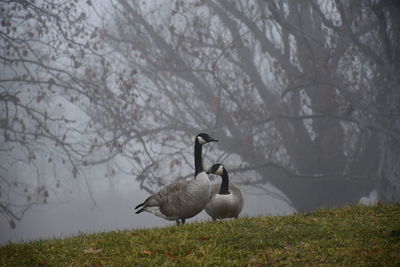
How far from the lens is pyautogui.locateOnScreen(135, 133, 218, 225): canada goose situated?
10156 mm

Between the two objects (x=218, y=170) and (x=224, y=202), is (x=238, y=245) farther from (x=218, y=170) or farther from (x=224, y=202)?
(x=218, y=170)

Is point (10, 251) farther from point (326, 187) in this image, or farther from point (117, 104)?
point (326, 187)

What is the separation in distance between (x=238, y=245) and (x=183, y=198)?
2349mm

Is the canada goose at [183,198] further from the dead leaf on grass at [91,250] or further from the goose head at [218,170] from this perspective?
the dead leaf on grass at [91,250]

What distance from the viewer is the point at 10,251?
8.70 meters

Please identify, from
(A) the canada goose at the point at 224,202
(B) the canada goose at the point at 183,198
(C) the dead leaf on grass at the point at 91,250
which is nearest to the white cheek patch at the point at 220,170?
(A) the canada goose at the point at 224,202

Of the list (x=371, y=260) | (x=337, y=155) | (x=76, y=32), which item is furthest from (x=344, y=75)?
(x=371, y=260)

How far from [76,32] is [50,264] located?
46.7 feet

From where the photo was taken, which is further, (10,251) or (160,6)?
(160,6)

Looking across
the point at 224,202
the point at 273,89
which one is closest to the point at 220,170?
the point at 224,202

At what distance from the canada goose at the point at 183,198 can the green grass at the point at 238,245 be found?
1.98 ft

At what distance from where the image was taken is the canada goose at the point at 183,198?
1016cm

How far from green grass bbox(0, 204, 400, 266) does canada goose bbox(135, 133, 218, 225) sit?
0.60 m

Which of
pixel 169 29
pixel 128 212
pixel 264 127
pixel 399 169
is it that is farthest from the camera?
A: pixel 128 212
